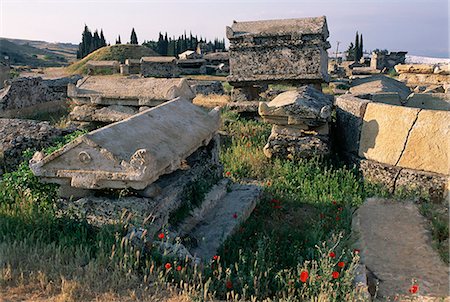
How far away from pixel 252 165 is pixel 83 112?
12.5 feet

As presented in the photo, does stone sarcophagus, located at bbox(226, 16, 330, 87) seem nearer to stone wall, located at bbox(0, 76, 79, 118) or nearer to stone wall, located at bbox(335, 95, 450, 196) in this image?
stone wall, located at bbox(335, 95, 450, 196)

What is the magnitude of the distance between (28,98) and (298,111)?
8688mm

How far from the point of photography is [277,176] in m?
6.76

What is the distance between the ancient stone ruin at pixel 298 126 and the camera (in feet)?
22.5

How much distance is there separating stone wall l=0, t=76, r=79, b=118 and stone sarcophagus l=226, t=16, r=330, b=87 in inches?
235

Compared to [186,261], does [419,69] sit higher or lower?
higher

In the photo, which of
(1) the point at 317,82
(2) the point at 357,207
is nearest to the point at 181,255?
(2) the point at 357,207

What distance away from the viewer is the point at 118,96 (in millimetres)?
8195

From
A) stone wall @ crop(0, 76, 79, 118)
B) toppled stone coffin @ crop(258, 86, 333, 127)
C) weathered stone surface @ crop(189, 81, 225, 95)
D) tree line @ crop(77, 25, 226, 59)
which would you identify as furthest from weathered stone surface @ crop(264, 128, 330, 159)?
tree line @ crop(77, 25, 226, 59)

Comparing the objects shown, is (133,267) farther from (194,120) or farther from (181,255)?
(194,120)

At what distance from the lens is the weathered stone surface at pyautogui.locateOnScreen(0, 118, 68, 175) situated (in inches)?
272

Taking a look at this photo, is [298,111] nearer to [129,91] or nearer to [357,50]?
[129,91]

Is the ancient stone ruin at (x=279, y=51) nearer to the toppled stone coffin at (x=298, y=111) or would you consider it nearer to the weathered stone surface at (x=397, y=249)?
the toppled stone coffin at (x=298, y=111)

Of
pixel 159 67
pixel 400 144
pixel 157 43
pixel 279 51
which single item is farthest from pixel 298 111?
pixel 157 43
